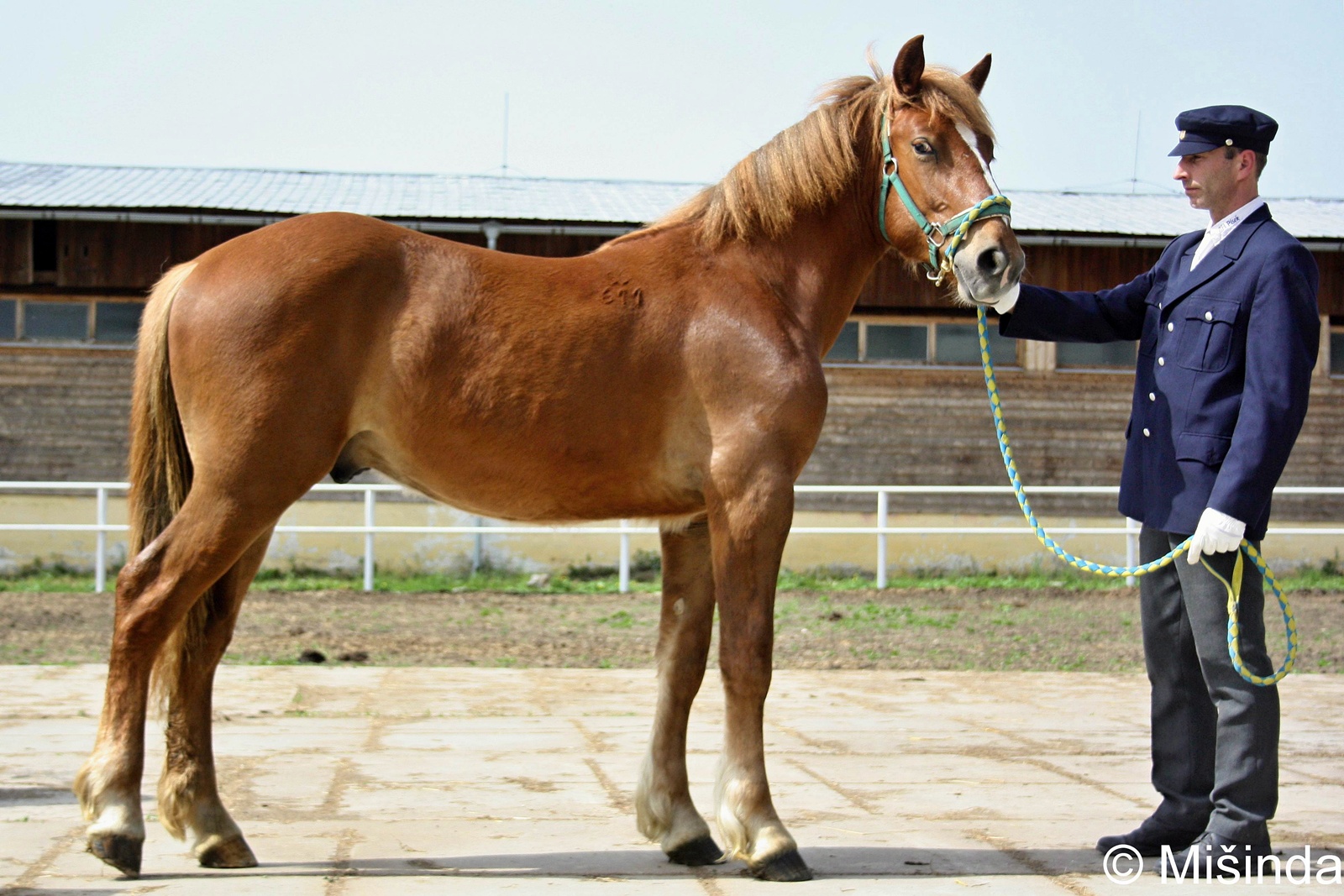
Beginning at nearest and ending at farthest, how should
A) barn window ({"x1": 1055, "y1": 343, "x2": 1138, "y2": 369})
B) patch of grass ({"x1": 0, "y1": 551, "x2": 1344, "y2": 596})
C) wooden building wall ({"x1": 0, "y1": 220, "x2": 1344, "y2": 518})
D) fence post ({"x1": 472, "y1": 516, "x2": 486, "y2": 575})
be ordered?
1. patch of grass ({"x1": 0, "y1": 551, "x2": 1344, "y2": 596})
2. fence post ({"x1": 472, "y1": 516, "x2": 486, "y2": 575})
3. wooden building wall ({"x1": 0, "y1": 220, "x2": 1344, "y2": 518})
4. barn window ({"x1": 1055, "y1": 343, "x2": 1138, "y2": 369})

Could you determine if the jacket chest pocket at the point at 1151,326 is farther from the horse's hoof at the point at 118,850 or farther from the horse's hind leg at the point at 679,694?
the horse's hoof at the point at 118,850

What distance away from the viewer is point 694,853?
3.35 metres

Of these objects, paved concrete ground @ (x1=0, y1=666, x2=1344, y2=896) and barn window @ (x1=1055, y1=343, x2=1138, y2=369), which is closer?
paved concrete ground @ (x1=0, y1=666, x2=1344, y2=896)

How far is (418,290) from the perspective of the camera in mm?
3244

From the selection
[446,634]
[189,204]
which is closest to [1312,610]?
[446,634]

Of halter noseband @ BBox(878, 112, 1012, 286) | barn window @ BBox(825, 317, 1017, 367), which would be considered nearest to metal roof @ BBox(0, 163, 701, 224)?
barn window @ BBox(825, 317, 1017, 367)

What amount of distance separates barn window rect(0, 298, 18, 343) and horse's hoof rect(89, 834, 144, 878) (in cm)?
1328

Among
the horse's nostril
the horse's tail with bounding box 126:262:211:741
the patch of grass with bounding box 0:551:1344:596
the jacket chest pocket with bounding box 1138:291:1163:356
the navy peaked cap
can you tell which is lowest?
the patch of grass with bounding box 0:551:1344:596

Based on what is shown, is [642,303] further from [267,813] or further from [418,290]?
[267,813]

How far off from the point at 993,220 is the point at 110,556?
42.6ft

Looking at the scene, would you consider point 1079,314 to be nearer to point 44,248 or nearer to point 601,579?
point 601,579

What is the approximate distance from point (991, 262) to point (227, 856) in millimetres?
2602

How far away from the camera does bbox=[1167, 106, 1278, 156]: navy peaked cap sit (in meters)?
3.30

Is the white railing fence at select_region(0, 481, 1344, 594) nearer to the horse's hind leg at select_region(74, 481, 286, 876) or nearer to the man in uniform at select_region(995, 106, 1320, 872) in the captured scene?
the man in uniform at select_region(995, 106, 1320, 872)
